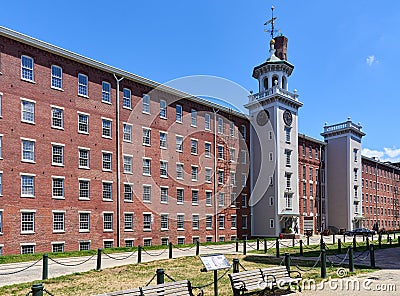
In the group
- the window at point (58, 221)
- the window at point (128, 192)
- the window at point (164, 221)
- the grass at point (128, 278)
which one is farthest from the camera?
the window at point (164, 221)

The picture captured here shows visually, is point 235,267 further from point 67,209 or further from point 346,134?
point 346,134

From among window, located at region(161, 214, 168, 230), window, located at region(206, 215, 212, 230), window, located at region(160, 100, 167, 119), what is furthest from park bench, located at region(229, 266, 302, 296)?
window, located at region(206, 215, 212, 230)

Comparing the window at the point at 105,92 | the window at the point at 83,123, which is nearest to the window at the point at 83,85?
the window at the point at 105,92

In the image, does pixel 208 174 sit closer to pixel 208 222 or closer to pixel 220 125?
pixel 208 222

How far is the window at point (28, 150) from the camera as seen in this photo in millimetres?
28359

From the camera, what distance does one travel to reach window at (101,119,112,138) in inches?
1331

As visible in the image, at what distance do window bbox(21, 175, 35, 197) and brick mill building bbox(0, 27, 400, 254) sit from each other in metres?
0.07

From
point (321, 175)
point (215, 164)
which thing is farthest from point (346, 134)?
point (215, 164)

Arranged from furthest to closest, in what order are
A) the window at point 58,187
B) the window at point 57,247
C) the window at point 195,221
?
the window at point 195,221 → the window at point 58,187 → the window at point 57,247

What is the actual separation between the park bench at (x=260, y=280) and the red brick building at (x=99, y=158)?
2082cm

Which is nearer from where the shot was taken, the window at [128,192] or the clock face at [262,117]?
the window at [128,192]

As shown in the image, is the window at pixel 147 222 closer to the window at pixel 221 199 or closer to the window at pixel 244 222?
the window at pixel 221 199

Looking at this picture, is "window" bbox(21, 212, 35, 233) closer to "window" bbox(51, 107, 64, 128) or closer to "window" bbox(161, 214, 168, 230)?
"window" bbox(51, 107, 64, 128)

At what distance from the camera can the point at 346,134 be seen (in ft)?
205
